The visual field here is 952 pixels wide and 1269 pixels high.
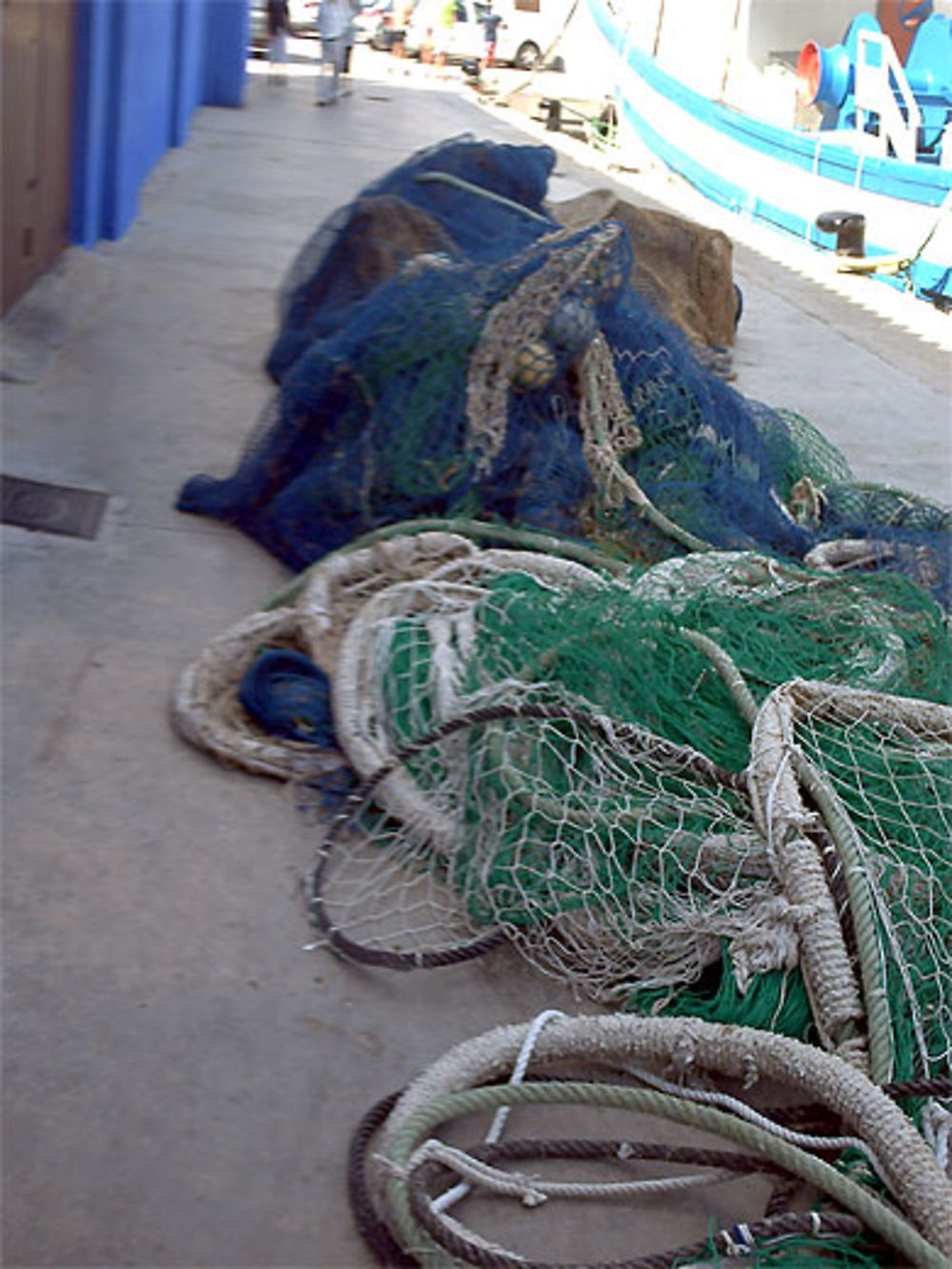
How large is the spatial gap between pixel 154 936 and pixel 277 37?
16848 mm

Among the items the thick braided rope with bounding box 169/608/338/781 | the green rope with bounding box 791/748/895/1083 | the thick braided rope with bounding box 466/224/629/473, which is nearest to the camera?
the green rope with bounding box 791/748/895/1083

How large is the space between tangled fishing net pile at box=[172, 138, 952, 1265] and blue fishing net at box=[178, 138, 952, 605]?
1 cm

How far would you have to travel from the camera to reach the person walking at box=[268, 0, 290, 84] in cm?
1680

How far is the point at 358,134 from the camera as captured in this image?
14.3 meters

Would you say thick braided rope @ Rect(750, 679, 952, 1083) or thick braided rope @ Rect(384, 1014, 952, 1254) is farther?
thick braided rope @ Rect(750, 679, 952, 1083)

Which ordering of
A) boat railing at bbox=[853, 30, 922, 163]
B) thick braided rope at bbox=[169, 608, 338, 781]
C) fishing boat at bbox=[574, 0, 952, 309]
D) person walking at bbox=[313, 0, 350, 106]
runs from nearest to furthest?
thick braided rope at bbox=[169, 608, 338, 781], fishing boat at bbox=[574, 0, 952, 309], person walking at bbox=[313, 0, 350, 106], boat railing at bbox=[853, 30, 922, 163]

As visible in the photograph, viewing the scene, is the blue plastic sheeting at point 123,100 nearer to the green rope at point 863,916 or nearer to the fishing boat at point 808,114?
the fishing boat at point 808,114

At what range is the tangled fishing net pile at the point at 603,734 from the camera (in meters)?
2.32

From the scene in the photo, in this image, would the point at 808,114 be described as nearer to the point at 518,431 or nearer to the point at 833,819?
the point at 518,431

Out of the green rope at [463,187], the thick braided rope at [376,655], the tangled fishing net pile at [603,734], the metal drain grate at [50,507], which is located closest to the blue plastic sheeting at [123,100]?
the green rope at [463,187]

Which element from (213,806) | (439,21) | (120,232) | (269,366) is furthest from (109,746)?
(439,21)

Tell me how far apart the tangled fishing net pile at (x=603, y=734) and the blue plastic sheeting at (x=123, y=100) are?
11.1 feet

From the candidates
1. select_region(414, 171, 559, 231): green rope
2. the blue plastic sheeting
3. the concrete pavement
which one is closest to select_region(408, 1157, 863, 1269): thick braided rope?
the concrete pavement

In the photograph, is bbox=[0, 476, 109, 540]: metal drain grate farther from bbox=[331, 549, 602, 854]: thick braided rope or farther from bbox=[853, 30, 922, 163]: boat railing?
bbox=[853, 30, 922, 163]: boat railing
